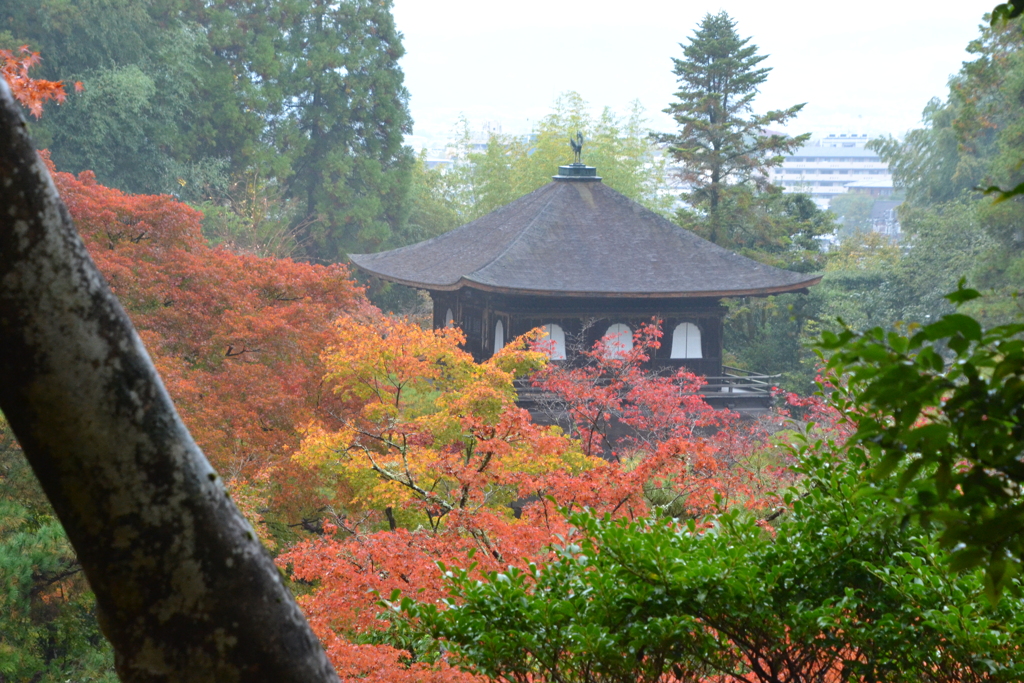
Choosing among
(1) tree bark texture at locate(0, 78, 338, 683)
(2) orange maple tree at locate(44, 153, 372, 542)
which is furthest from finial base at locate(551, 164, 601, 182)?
(1) tree bark texture at locate(0, 78, 338, 683)

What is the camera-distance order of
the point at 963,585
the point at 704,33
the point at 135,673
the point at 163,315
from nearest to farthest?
the point at 135,673, the point at 963,585, the point at 163,315, the point at 704,33

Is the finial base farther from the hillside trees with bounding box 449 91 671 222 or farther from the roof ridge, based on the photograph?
the hillside trees with bounding box 449 91 671 222

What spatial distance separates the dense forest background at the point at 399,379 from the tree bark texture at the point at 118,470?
4.22 feet

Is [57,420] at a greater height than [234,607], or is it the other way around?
[57,420]

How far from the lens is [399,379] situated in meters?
11.2

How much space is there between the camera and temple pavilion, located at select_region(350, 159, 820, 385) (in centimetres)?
1808

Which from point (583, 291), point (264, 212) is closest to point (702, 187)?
point (583, 291)

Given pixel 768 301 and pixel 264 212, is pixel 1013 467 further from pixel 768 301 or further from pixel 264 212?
pixel 264 212

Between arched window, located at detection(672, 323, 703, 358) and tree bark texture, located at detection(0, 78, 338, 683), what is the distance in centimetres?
1799

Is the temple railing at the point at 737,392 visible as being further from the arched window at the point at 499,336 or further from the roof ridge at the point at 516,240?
the roof ridge at the point at 516,240

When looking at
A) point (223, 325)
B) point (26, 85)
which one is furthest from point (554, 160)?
point (26, 85)

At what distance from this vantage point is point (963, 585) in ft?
10.5

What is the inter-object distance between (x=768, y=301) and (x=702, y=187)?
465cm

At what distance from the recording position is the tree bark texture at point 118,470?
1655mm
